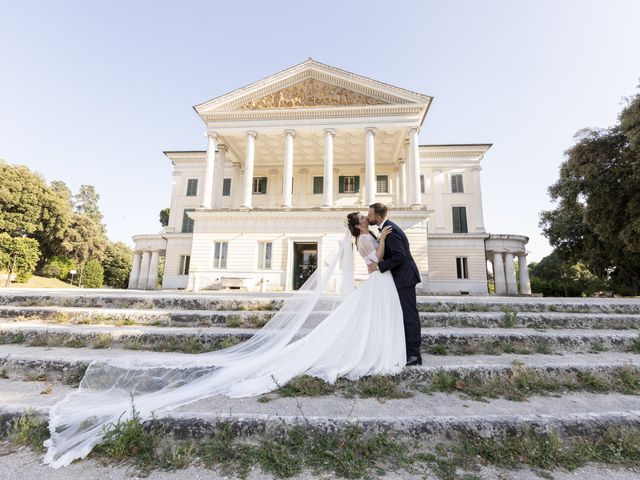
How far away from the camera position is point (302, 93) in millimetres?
20281

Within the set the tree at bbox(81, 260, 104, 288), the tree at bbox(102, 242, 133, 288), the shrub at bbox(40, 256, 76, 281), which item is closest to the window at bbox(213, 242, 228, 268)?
the tree at bbox(81, 260, 104, 288)

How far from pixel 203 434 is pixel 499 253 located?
2554cm

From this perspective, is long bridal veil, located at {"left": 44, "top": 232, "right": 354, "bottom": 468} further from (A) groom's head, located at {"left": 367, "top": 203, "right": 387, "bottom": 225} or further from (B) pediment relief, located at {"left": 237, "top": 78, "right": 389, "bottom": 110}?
(B) pediment relief, located at {"left": 237, "top": 78, "right": 389, "bottom": 110}

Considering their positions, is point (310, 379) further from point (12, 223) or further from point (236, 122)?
point (12, 223)

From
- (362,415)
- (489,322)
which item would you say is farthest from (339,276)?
(489,322)

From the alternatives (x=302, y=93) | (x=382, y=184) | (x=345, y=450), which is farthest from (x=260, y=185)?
(x=345, y=450)

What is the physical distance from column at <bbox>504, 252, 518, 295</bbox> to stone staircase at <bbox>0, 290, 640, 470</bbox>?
1861 centimetres

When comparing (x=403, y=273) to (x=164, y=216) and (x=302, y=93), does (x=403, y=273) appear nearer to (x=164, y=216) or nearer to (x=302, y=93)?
Answer: (x=302, y=93)

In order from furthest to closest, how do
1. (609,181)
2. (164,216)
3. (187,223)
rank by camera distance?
(164,216) → (187,223) → (609,181)

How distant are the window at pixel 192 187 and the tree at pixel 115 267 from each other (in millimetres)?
19765

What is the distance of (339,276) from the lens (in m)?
4.35

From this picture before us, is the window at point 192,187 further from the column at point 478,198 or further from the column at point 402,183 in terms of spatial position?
the column at point 478,198

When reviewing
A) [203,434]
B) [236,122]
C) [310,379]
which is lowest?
[203,434]

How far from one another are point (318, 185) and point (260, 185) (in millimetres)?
4645
